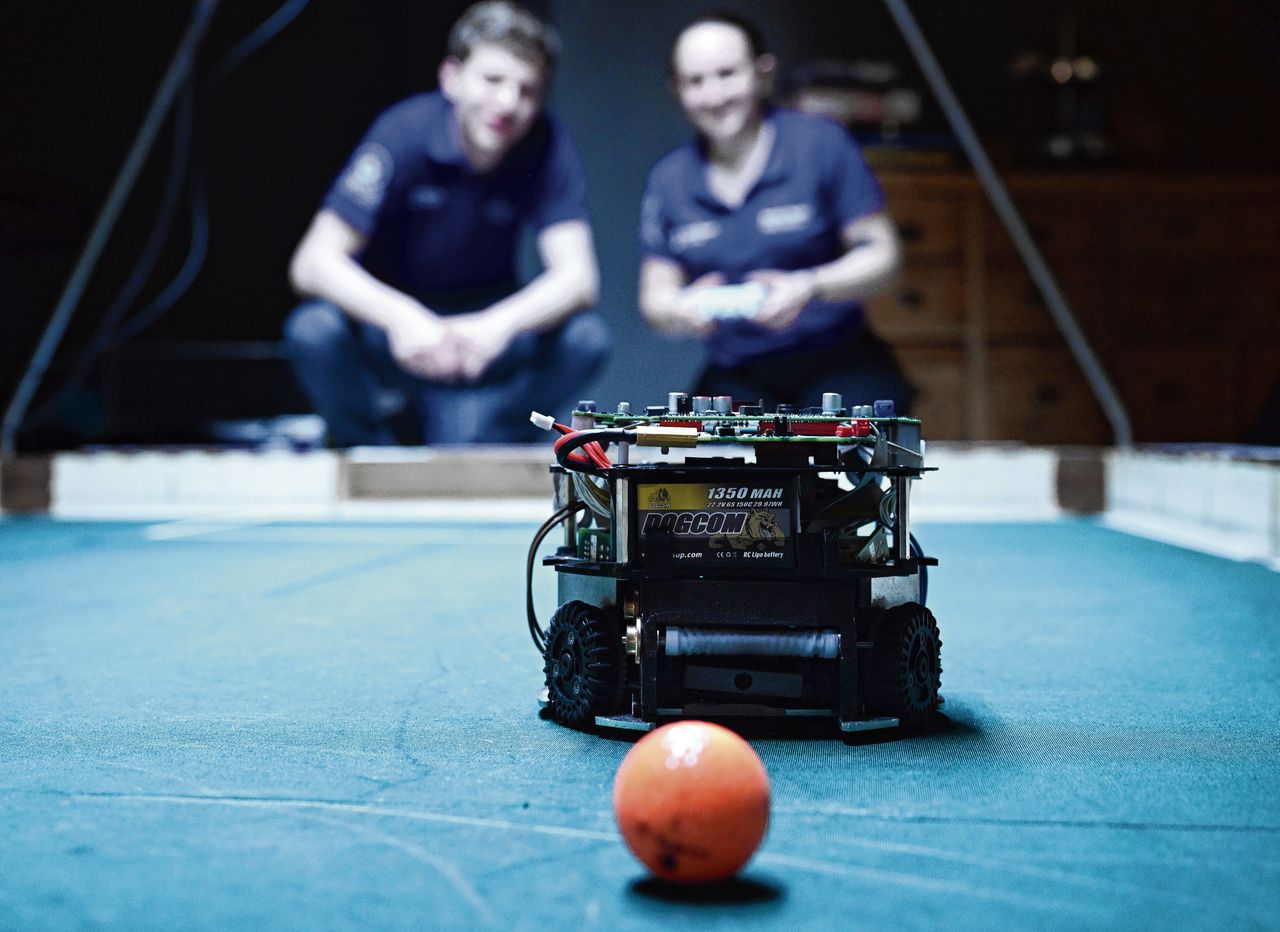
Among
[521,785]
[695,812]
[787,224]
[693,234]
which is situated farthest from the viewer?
[693,234]

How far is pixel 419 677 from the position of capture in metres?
3.96

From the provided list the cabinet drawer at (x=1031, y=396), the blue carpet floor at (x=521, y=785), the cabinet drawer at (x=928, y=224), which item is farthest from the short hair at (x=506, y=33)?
the blue carpet floor at (x=521, y=785)

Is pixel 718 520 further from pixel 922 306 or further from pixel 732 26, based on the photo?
pixel 732 26

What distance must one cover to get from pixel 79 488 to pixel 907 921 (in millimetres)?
9560

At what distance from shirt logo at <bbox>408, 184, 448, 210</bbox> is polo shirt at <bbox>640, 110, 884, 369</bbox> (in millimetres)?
1768

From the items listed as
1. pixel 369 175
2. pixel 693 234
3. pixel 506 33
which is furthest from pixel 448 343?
pixel 506 33

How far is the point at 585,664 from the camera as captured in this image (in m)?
3.18

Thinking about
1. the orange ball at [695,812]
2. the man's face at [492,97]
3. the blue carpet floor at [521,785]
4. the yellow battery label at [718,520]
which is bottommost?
the blue carpet floor at [521,785]

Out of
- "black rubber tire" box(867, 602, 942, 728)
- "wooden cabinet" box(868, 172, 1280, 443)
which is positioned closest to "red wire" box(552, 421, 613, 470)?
"black rubber tire" box(867, 602, 942, 728)

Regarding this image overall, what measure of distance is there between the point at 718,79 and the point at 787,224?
136 centimetres

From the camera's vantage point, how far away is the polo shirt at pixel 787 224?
1026 cm

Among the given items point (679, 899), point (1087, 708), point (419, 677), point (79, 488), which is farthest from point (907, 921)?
point (79, 488)

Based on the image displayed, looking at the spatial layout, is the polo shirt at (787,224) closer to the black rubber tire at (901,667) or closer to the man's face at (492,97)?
the man's face at (492,97)

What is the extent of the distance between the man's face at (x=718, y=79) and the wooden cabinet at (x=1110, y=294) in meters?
1.33
